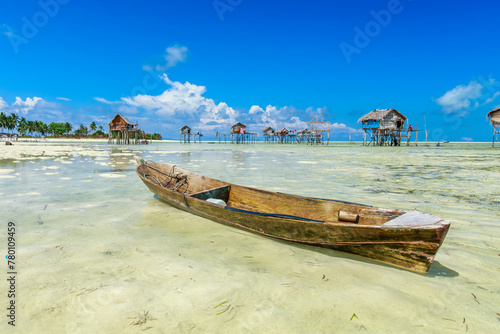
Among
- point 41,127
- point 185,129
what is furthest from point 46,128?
point 185,129

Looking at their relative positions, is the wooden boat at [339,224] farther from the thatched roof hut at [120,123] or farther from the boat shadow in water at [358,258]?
the thatched roof hut at [120,123]

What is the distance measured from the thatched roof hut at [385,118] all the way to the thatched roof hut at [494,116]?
10692mm

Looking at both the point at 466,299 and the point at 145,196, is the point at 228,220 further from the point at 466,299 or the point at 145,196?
the point at 145,196

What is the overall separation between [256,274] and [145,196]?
4504 mm

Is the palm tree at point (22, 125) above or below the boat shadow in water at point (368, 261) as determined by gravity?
above

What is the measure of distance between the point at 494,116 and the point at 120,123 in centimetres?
4922

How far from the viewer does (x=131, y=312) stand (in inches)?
81.2

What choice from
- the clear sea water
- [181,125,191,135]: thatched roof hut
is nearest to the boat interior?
the clear sea water

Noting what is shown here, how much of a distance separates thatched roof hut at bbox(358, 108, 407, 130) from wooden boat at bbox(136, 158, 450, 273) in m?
39.6

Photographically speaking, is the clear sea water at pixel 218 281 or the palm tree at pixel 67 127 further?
the palm tree at pixel 67 127

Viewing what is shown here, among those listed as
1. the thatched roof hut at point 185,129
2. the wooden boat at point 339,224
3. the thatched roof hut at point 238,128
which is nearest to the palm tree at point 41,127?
the thatched roof hut at point 185,129

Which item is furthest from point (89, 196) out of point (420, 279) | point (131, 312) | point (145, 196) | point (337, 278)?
point (420, 279)

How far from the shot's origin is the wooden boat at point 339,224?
2.57 meters

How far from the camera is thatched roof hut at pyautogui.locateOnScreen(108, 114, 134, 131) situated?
138 feet
